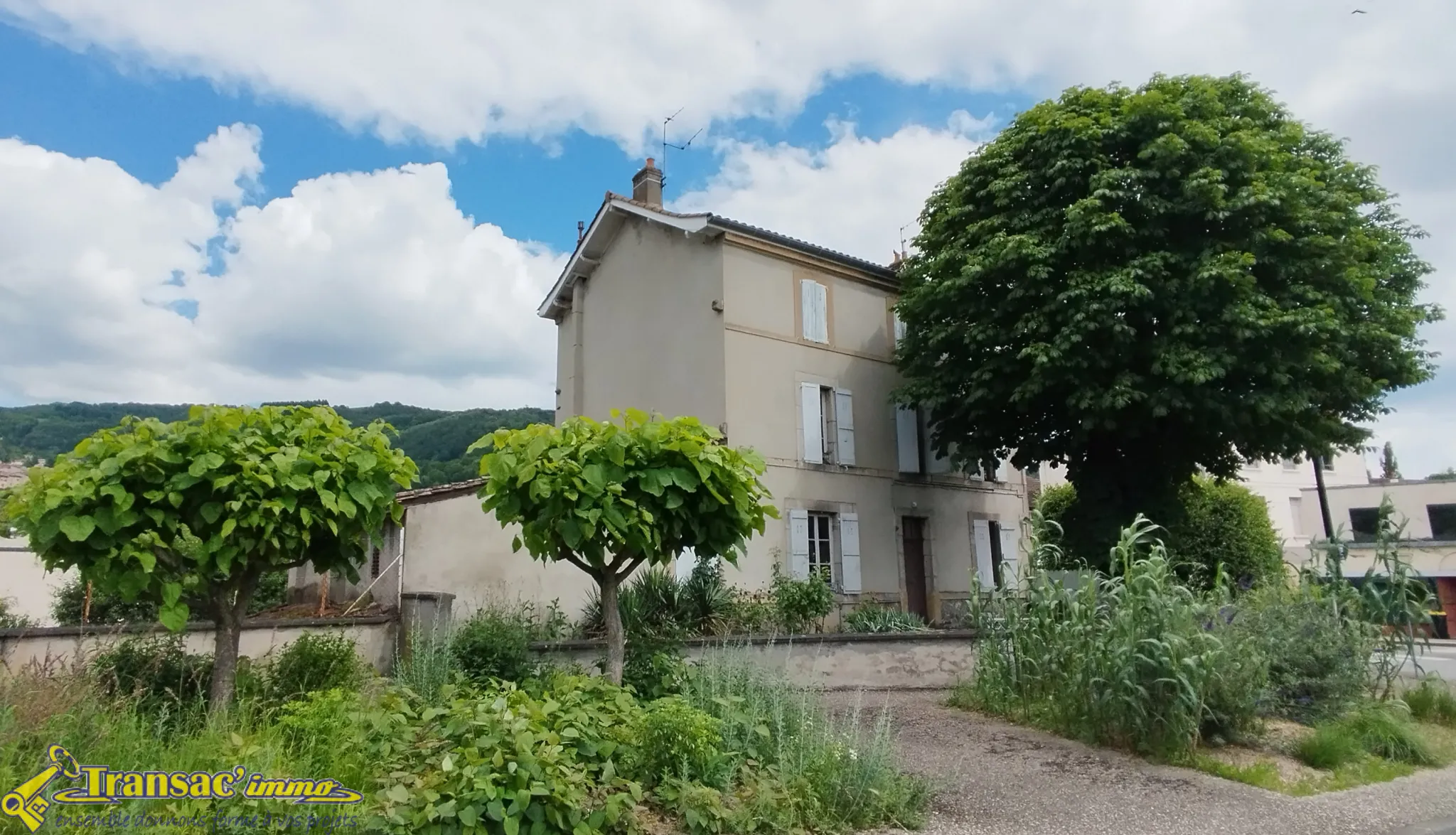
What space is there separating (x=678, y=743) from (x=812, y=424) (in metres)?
11.0

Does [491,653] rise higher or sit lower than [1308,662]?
higher

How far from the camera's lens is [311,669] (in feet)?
20.9

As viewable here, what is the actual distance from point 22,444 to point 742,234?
108 feet

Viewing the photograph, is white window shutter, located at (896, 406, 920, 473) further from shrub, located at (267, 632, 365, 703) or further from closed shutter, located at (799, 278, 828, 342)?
shrub, located at (267, 632, 365, 703)

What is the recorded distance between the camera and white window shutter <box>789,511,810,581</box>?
47.5ft

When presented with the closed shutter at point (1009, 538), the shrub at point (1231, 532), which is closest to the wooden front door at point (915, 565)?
the closed shutter at point (1009, 538)

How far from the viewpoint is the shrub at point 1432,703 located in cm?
891

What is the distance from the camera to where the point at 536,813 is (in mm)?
4012

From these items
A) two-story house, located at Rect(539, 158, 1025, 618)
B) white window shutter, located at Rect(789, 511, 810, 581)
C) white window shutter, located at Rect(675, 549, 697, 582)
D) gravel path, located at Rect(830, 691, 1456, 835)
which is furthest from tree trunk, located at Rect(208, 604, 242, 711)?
white window shutter, located at Rect(789, 511, 810, 581)

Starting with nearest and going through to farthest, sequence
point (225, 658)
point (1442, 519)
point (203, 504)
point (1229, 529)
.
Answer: point (203, 504), point (225, 658), point (1229, 529), point (1442, 519)

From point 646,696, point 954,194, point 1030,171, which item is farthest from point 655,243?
point 646,696

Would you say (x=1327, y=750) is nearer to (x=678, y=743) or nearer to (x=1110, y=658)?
(x=1110, y=658)

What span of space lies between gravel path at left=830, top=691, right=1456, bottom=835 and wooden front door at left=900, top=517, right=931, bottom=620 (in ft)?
30.1

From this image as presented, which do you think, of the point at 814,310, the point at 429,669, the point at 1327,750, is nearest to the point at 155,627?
the point at 429,669
